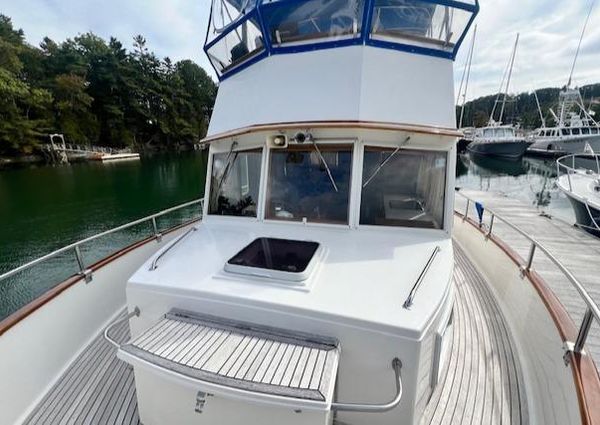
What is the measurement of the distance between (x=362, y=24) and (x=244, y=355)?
297cm

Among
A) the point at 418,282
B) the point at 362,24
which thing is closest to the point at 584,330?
the point at 418,282

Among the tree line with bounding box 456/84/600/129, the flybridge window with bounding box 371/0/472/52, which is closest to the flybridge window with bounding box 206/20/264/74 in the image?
the flybridge window with bounding box 371/0/472/52

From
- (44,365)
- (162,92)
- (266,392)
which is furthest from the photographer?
(162,92)

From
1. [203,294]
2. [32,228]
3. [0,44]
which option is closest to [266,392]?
[203,294]

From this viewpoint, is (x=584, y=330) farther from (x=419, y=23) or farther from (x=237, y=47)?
(x=237, y=47)

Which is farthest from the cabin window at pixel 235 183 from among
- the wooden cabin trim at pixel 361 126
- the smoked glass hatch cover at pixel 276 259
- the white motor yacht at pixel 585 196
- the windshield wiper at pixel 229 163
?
the white motor yacht at pixel 585 196

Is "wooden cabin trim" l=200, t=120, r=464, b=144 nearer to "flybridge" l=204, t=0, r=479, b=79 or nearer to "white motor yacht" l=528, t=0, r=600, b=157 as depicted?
"flybridge" l=204, t=0, r=479, b=79

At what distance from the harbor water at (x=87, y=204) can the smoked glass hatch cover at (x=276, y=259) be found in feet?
26.0

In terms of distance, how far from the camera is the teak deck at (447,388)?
220 centimetres

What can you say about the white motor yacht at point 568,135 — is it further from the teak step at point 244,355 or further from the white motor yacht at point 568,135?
the teak step at point 244,355

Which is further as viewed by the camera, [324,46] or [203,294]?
[324,46]

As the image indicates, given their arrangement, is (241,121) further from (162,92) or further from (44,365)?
(162,92)

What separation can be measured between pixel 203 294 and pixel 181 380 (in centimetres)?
59

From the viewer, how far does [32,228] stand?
40.0 ft
